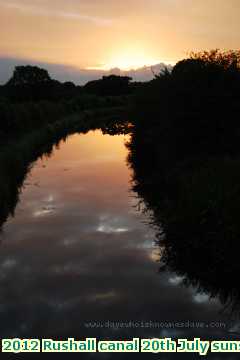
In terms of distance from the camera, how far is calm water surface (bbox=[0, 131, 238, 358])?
32.7 feet

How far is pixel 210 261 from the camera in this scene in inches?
481

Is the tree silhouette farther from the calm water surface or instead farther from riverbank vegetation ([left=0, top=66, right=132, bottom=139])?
the calm water surface

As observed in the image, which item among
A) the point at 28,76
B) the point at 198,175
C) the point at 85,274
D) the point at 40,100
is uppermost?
the point at 28,76

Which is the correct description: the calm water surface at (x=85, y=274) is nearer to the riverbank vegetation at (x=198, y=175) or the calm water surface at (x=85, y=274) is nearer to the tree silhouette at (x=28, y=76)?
the riverbank vegetation at (x=198, y=175)

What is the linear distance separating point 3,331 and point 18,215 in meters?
9.40

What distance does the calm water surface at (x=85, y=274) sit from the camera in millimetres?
9977

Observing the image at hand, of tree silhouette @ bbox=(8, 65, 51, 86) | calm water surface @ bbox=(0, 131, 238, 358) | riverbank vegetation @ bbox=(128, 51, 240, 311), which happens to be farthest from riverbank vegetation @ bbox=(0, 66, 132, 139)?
calm water surface @ bbox=(0, 131, 238, 358)

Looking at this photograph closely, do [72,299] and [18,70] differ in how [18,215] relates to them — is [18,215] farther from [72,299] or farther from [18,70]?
[18,70]

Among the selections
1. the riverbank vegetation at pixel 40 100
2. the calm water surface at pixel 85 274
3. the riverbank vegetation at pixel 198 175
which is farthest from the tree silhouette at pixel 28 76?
the calm water surface at pixel 85 274

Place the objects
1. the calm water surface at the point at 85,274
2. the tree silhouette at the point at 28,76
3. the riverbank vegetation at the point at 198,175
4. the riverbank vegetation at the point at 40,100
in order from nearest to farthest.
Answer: the calm water surface at the point at 85,274, the riverbank vegetation at the point at 198,175, the riverbank vegetation at the point at 40,100, the tree silhouette at the point at 28,76

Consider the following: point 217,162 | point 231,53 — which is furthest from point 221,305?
point 231,53

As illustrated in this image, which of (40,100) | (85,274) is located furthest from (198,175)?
(40,100)

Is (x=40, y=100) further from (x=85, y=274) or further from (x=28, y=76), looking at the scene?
(x=85, y=274)

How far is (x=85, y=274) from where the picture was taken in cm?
1264
